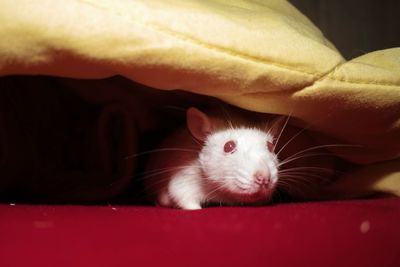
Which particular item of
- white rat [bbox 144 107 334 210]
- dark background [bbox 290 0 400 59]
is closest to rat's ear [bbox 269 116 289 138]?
white rat [bbox 144 107 334 210]

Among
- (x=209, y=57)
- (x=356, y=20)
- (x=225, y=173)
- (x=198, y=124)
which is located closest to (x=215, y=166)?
(x=225, y=173)

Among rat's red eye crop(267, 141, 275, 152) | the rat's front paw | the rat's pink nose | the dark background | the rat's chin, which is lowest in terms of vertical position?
the rat's front paw

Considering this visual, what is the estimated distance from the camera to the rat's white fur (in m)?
1.22

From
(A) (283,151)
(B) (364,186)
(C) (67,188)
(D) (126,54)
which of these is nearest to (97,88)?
(C) (67,188)

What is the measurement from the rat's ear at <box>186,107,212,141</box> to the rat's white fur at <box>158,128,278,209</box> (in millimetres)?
21

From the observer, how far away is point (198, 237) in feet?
2.90

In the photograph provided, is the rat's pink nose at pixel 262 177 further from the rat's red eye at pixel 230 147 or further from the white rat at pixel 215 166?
the rat's red eye at pixel 230 147

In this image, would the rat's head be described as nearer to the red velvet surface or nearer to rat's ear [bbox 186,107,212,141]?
rat's ear [bbox 186,107,212,141]

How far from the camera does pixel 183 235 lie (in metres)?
0.89

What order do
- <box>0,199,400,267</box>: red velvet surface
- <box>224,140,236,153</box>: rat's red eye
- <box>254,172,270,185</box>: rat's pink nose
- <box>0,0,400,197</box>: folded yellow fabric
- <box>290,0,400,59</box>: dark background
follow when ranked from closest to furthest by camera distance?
<box>0,199,400,267</box>: red velvet surface
<box>0,0,400,197</box>: folded yellow fabric
<box>254,172,270,185</box>: rat's pink nose
<box>224,140,236,153</box>: rat's red eye
<box>290,0,400,59</box>: dark background

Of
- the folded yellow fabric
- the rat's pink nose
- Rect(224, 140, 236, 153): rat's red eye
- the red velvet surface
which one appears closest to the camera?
the red velvet surface

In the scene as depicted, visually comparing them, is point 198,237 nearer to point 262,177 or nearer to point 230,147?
point 262,177

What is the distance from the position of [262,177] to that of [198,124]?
0.29 meters

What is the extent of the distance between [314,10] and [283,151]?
110cm
